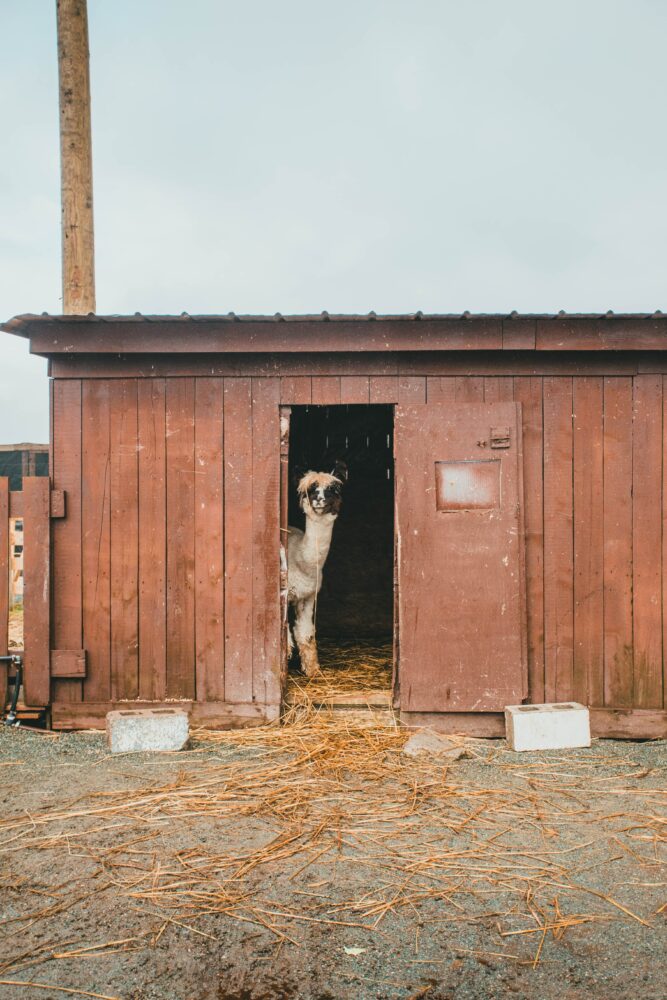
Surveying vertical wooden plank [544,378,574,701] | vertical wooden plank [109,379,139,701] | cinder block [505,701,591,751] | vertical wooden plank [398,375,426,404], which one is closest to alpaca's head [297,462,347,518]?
vertical wooden plank [398,375,426,404]

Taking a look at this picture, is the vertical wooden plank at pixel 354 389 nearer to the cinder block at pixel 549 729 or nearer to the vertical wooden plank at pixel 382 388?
the vertical wooden plank at pixel 382 388

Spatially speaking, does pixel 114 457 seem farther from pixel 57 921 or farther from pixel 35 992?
pixel 35 992

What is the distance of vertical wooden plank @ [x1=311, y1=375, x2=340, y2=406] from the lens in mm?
5715

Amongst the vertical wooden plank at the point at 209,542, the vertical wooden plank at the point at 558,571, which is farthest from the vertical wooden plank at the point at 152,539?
the vertical wooden plank at the point at 558,571

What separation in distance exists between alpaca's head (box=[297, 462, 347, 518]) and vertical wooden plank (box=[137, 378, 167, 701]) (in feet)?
5.11

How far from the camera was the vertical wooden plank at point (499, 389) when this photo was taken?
225 inches

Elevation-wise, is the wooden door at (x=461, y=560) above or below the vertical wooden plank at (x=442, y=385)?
below

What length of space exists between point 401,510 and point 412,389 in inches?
37.6

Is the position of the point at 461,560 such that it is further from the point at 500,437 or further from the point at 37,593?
the point at 37,593

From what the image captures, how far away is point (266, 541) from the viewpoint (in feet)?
18.7

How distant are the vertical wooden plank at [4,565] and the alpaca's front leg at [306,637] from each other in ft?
8.52

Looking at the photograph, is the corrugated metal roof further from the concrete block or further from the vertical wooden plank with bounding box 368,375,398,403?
the concrete block

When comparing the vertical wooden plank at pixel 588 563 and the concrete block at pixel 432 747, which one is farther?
the vertical wooden plank at pixel 588 563

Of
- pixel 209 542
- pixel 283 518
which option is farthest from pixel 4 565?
pixel 283 518
